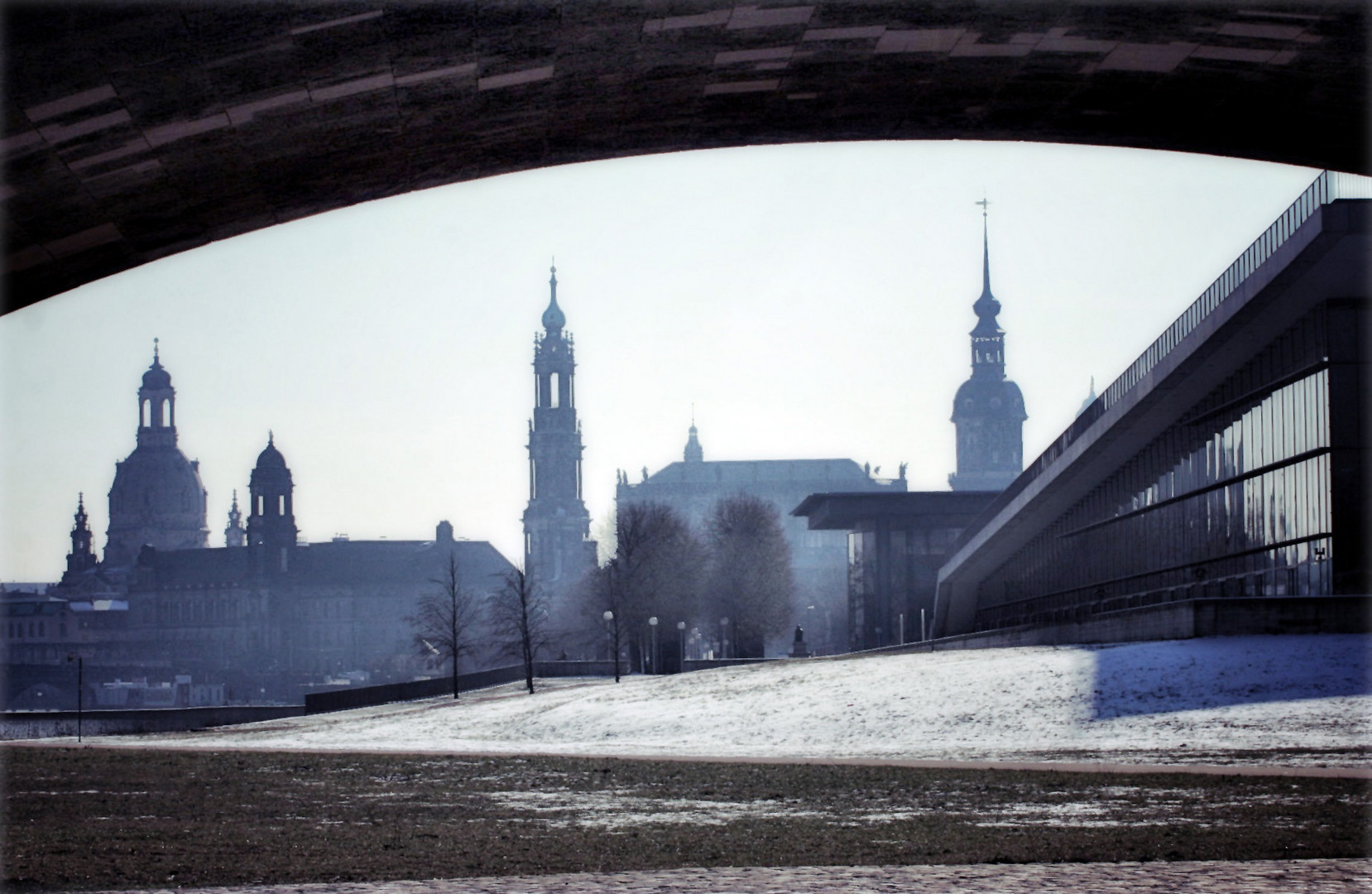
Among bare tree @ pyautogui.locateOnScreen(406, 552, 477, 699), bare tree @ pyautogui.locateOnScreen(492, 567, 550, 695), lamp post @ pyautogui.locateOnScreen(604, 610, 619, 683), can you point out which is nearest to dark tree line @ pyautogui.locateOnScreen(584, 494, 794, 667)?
lamp post @ pyautogui.locateOnScreen(604, 610, 619, 683)

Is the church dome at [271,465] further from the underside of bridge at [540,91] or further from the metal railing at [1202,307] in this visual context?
the underside of bridge at [540,91]

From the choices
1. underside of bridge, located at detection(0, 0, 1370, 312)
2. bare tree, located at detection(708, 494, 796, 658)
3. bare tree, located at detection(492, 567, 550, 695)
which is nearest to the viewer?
underside of bridge, located at detection(0, 0, 1370, 312)

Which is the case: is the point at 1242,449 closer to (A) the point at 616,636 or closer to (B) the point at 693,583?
(A) the point at 616,636

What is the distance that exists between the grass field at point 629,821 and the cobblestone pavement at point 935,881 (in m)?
0.61

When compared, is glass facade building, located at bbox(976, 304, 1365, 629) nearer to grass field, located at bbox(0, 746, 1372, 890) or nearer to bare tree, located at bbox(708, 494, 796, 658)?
grass field, located at bbox(0, 746, 1372, 890)

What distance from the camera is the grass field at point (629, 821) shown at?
13.4 m

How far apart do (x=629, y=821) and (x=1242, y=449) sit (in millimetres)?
33403

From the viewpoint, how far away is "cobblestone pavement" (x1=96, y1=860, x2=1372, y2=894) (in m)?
11.1

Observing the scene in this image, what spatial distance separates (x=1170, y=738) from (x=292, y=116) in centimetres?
Answer: 2141

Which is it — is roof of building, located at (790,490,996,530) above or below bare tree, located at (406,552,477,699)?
above

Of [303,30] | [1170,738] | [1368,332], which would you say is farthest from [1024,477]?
[303,30]

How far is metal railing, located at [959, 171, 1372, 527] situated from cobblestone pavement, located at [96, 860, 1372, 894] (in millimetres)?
18448

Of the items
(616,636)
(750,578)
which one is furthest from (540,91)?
(750,578)

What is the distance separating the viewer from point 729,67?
32.1ft
